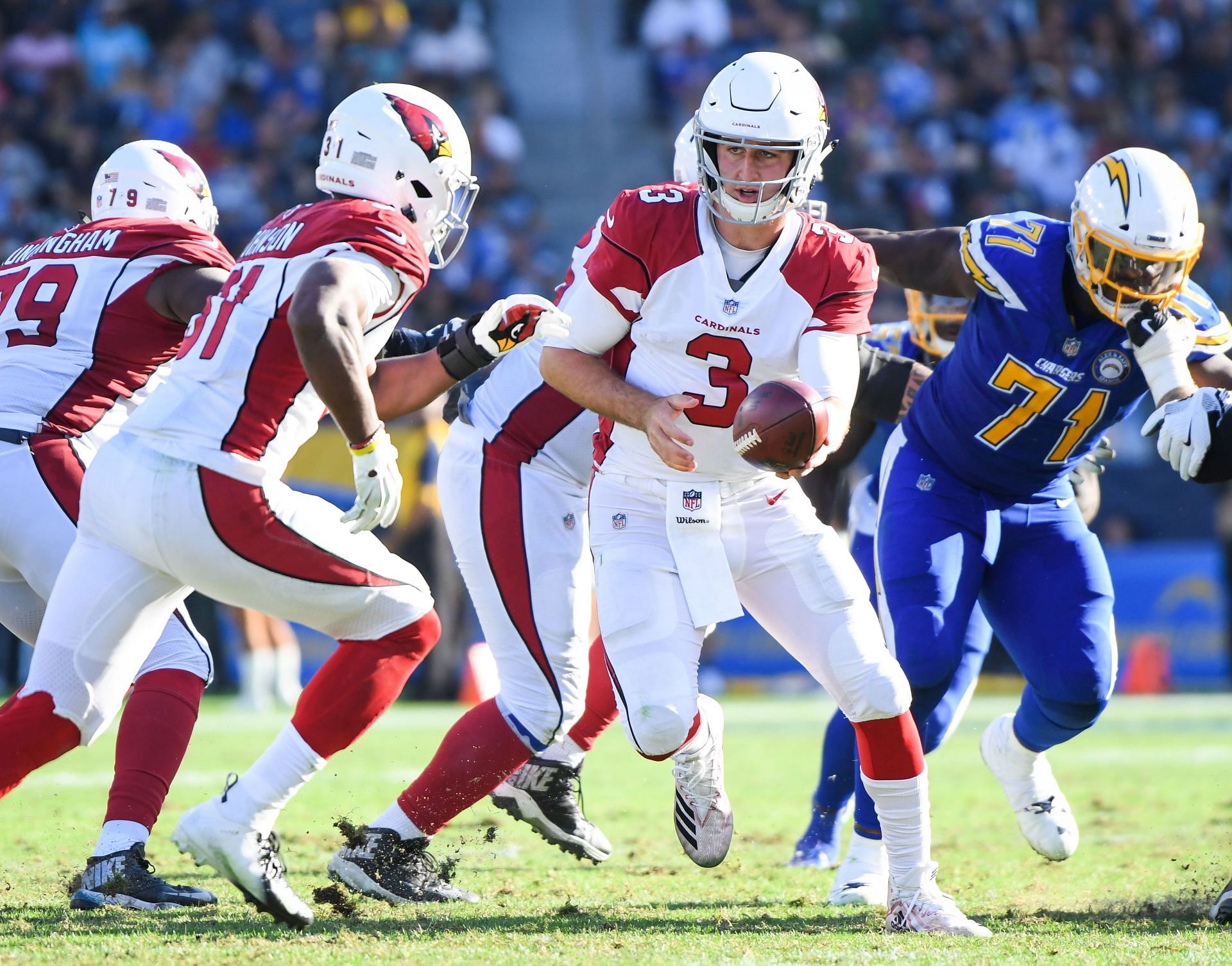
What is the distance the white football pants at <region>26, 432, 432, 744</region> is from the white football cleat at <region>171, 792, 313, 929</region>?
1.31ft

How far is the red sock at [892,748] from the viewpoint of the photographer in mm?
3709

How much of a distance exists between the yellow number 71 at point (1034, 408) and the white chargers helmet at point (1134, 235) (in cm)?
25

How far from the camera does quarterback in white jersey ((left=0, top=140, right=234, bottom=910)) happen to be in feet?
13.0

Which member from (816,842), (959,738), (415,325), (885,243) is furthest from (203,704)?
(885,243)

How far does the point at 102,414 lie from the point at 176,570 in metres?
1.05

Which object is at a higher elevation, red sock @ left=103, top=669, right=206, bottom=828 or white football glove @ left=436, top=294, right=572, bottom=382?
white football glove @ left=436, top=294, right=572, bottom=382

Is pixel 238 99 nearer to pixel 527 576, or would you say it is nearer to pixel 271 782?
pixel 527 576

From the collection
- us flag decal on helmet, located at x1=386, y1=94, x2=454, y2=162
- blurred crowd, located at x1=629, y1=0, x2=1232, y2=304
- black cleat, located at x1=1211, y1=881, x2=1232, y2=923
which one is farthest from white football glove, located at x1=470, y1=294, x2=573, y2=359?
blurred crowd, located at x1=629, y1=0, x2=1232, y2=304

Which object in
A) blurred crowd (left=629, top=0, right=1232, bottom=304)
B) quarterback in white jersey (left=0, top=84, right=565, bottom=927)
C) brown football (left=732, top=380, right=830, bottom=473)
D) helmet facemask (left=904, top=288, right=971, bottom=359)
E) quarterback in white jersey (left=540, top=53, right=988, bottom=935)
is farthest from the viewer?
blurred crowd (left=629, top=0, right=1232, bottom=304)

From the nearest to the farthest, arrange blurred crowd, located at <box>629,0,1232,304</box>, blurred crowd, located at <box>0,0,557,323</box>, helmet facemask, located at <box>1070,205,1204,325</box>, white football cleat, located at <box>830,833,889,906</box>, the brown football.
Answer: the brown football
helmet facemask, located at <box>1070,205,1204,325</box>
white football cleat, located at <box>830,833,889,906</box>
blurred crowd, located at <box>0,0,557,323</box>
blurred crowd, located at <box>629,0,1232,304</box>

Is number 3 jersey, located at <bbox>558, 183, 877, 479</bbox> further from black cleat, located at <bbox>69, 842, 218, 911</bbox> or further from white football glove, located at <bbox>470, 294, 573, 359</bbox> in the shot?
black cleat, located at <bbox>69, 842, 218, 911</bbox>

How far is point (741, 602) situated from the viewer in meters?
3.79

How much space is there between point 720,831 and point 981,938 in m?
0.72

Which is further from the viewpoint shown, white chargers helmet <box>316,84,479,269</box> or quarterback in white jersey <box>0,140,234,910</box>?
quarterback in white jersey <box>0,140,234,910</box>
